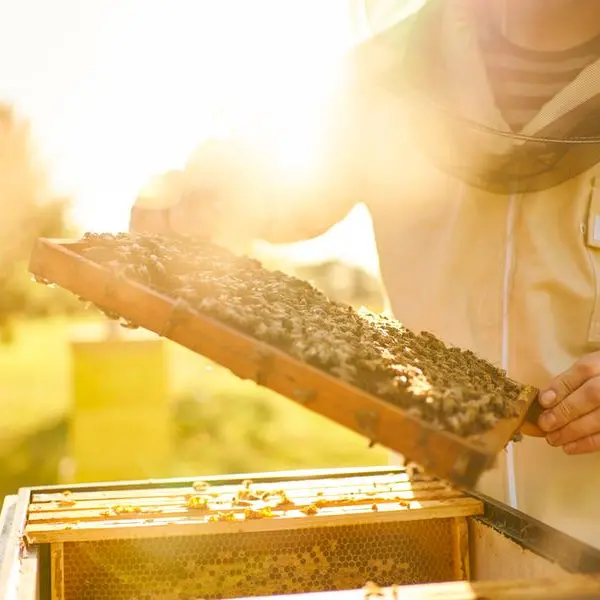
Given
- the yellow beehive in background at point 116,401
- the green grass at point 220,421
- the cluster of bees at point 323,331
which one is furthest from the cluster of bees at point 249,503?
the green grass at point 220,421

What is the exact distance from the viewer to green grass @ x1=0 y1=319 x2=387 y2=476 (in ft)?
24.8

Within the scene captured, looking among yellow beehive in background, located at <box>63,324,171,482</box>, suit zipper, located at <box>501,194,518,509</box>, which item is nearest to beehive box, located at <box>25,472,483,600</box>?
suit zipper, located at <box>501,194,518,509</box>

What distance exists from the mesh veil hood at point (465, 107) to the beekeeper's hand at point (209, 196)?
0.52m

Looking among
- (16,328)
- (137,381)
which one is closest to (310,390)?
(137,381)

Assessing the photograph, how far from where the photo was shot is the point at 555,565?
5.33 ft

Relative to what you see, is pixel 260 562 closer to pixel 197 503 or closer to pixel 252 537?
pixel 252 537

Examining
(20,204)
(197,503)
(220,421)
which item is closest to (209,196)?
(197,503)

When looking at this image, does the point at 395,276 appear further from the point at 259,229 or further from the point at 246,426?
the point at 246,426

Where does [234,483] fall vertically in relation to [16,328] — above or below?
below

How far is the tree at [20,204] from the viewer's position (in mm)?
8258

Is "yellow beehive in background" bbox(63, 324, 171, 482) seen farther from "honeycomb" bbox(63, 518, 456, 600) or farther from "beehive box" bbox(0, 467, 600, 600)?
"honeycomb" bbox(63, 518, 456, 600)

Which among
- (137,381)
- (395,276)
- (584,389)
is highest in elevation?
(137,381)

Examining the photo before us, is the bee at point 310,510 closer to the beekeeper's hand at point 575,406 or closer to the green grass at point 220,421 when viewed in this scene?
the beekeeper's hand at point 575,406

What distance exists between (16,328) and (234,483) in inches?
310
